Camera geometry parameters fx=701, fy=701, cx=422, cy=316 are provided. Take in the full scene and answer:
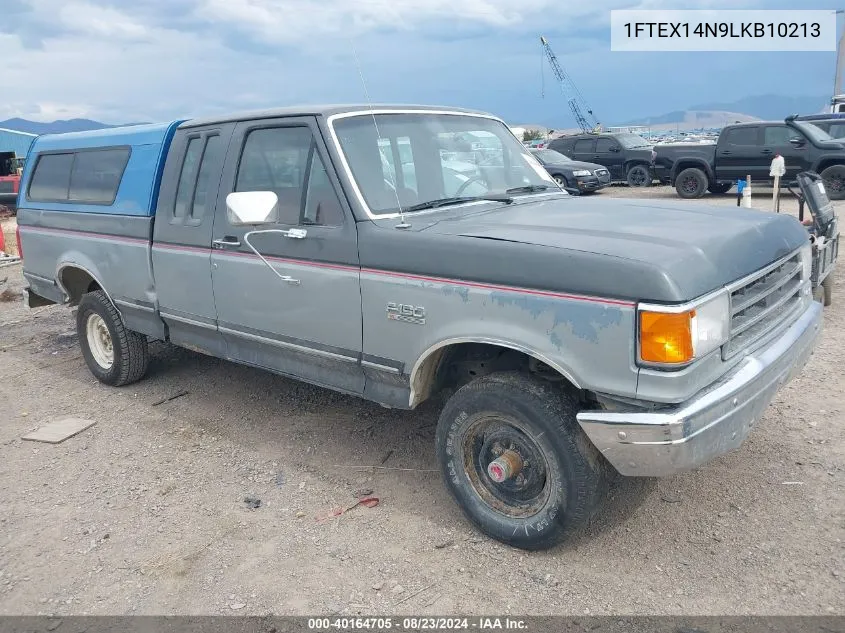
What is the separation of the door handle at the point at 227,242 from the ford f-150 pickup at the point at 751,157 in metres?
14.8

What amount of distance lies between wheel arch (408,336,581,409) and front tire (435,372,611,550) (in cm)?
18

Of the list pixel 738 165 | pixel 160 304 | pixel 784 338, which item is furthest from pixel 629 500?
pixel 738 165

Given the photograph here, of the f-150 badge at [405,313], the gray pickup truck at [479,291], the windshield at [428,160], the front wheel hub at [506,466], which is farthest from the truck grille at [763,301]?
the windshield at [428,160]

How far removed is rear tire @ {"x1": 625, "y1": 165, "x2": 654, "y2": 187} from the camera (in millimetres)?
20891

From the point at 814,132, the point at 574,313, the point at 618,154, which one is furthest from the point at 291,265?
the point at 618,154

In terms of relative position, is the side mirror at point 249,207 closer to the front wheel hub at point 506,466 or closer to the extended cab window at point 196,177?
the extended cab window at point 196,177

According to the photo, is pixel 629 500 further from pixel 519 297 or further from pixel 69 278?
pixel 69 278

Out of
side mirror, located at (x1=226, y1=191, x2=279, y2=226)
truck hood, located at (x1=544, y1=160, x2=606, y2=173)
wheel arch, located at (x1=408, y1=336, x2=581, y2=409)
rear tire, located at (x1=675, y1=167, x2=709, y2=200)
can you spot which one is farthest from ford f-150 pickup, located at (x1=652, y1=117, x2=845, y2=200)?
side mirror, located at (x1=226, y1=191, x2=279, y2=226)

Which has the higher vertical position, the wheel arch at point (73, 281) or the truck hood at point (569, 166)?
the truck hood at point (569, 166)

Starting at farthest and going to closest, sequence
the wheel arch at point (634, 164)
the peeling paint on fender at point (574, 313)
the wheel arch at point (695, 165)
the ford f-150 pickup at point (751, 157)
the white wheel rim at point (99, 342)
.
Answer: the wheel arch at point (634, 164) → the wheel arch at point (695, 165) → the ford f-150 pickup at point (751, 157) → the white wheel rim at point (99, 342) → the peeling paint on fender at point (574, 313)

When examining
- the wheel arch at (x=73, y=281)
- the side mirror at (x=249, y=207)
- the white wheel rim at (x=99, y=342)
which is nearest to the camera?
the side mirror at (x=249, y=207)

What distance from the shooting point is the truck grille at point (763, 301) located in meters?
3.01

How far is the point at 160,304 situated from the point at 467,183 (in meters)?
2.43

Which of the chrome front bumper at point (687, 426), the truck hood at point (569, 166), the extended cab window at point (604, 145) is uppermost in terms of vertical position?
the extended cab window at point (604, 145)
